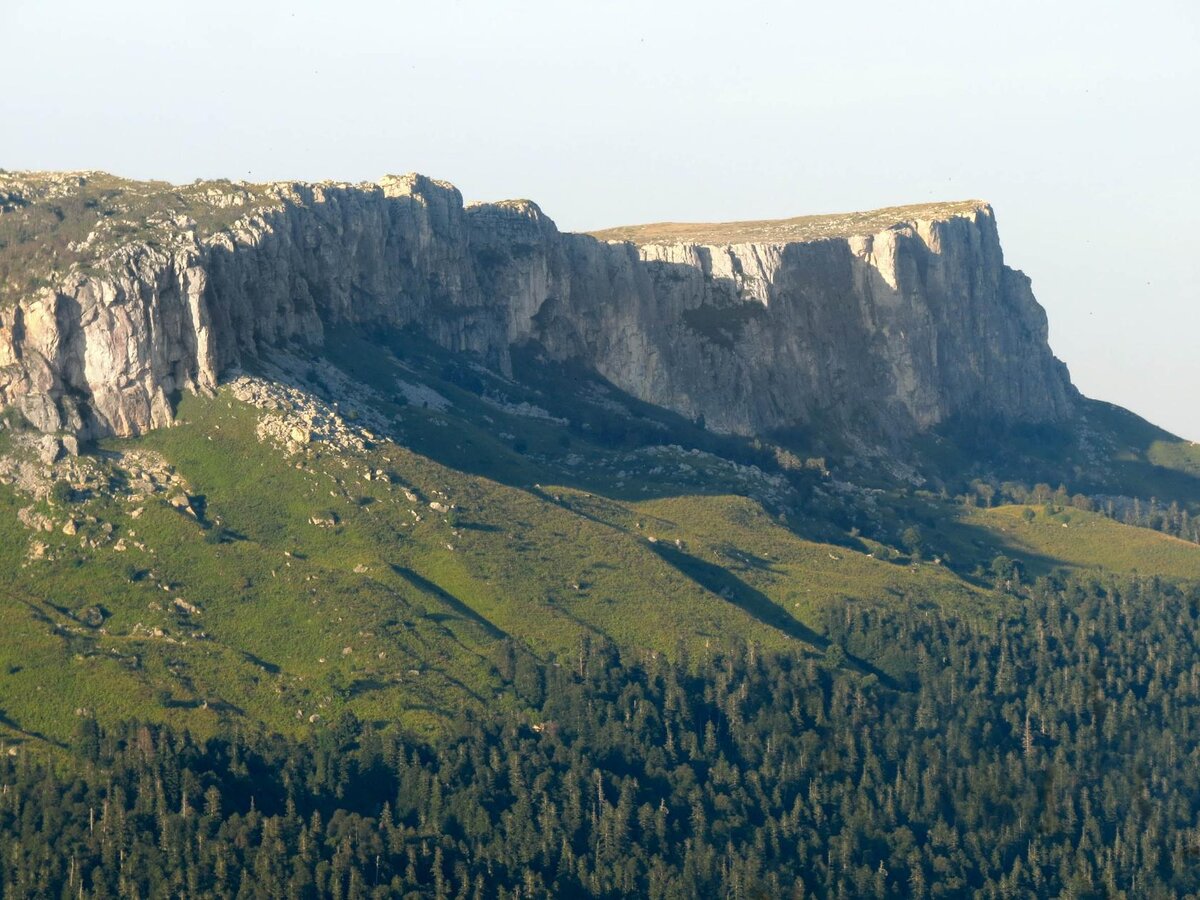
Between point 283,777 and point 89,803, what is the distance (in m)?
15.9

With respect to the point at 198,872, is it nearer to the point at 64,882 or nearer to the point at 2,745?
the point at 64,882

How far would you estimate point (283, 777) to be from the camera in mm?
199750

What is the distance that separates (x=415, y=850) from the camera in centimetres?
19438

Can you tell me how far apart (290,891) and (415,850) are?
39.4 feet

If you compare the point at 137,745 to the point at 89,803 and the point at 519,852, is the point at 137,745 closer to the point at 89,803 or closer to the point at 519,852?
the point at 89,803

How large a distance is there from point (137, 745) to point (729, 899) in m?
48.6

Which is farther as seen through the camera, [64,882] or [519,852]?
[519,852]

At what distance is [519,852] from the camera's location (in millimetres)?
198250

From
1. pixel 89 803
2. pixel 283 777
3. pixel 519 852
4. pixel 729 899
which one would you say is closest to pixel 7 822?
pixel 89 803

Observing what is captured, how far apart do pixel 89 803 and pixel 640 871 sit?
43.5 meters

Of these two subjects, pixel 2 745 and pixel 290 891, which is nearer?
pixel 290 891

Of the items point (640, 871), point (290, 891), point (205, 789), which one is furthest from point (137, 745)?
point (640, 871)

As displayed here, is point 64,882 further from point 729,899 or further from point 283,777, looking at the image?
point 729,899

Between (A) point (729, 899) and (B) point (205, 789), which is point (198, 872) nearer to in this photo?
(B) point (205, 789)
